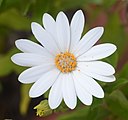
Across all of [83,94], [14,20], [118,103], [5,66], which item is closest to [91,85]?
[83,94]

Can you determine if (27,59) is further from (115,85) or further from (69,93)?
(115,85)

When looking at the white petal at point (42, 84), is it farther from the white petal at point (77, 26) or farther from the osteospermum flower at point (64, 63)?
the white petal at point (77, 26)

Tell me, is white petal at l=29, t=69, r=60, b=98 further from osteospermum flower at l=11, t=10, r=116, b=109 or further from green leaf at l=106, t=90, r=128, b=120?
green leaf at l=106, t=90, r=128, b=120

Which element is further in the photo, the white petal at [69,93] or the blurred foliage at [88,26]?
the blurred foliage at [88,26]

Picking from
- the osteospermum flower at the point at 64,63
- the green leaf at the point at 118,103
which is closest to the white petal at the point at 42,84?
the osteospermum flower at the point at 64,63

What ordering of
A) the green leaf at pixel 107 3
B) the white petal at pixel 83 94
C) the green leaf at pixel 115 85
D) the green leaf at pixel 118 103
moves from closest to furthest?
the white petal at pixel 83 94
the green leaf at pixel 115 85
the green leaf at pixel 118 103
the green leaf at pixel 107 3

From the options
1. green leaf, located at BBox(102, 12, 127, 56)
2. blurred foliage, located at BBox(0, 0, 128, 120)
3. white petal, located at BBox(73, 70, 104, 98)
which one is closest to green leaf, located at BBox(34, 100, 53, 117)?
blurred foliage, located at BBox(0, 0, 128, 120)
